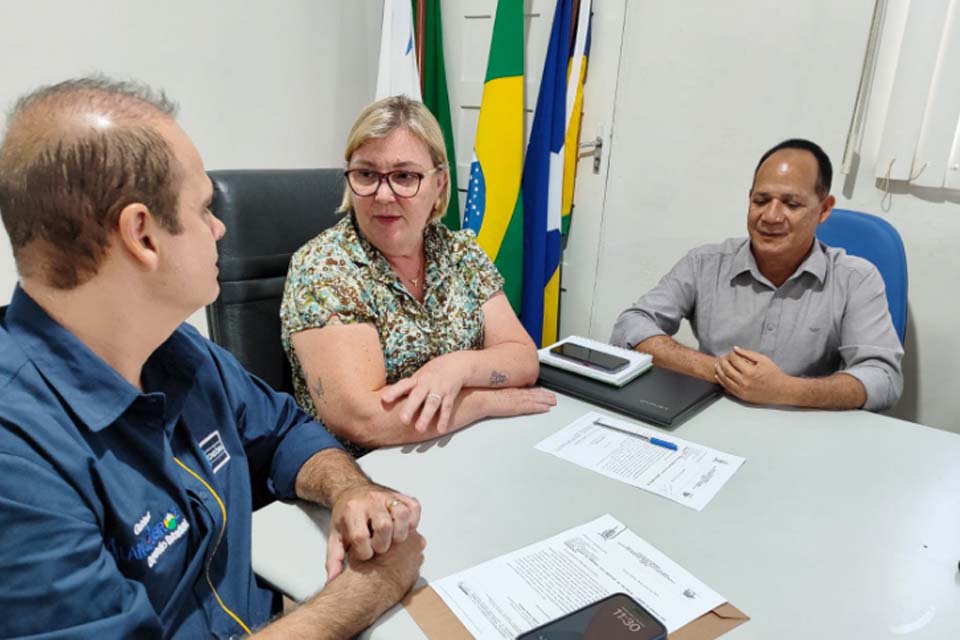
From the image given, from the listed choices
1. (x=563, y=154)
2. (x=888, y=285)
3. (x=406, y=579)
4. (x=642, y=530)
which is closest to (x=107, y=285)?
(x=406, y=579)

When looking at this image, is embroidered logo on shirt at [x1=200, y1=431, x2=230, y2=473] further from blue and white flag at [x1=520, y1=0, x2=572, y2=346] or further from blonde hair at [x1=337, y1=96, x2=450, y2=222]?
blue and white flag at [x1=520, y1=0, x2=572, y2=346]

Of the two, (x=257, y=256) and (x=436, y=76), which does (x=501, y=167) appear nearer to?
(x=436, y=76)

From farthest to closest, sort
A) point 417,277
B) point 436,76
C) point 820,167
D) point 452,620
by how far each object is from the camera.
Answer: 1. point 436,76
2. point 820,167
3. point 417,277
4. point 452,620

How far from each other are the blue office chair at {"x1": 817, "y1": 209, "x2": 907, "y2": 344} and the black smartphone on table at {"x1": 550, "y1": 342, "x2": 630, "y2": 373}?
0.93 m

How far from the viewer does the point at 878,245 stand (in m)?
1.88

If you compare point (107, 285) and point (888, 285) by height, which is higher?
point (107, 285)

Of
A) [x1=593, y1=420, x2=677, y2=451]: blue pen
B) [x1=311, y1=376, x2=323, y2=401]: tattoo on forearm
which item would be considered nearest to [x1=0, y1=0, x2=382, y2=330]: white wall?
[x1=311, y1=376, x2=323, y2=401]: tattoo on forearm

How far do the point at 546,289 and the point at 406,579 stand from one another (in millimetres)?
2162

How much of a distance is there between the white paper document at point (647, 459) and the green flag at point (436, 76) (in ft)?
6.00

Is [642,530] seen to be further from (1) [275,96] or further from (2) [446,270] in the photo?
(1) [275,96]

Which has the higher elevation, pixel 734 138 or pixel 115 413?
pixel 734 138

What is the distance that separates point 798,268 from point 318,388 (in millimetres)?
1352

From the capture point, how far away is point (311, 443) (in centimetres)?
107

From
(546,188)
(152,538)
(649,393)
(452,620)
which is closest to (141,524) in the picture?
(152,538)
